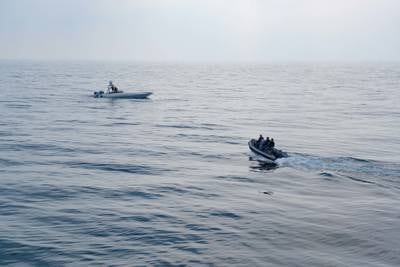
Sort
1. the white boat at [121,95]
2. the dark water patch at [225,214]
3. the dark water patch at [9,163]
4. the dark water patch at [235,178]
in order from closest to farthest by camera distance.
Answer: the dark water patch at [225,214] → the dark water patch at [235,178] → the dark water patch at [9,163] → the white boat at [121,95]

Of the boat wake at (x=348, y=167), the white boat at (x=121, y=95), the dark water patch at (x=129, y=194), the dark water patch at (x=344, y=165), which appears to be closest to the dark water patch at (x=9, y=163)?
the dark water patch at (x=129, y=194)

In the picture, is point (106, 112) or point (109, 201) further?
point (106, 112)

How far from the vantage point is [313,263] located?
16.9 metres

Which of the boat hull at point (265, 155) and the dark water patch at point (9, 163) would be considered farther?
the boat hull at point (265, 155)

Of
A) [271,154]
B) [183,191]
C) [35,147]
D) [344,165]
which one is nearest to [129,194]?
[183,191]

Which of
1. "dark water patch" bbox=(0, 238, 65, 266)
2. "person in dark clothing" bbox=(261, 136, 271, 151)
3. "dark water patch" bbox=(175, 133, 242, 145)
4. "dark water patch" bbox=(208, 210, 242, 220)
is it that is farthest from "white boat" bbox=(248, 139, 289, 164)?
"dark water patch" bbox=(0, 238, 65, 266)

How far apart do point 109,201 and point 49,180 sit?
17.0ft

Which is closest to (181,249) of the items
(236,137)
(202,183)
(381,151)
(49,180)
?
(202,183)

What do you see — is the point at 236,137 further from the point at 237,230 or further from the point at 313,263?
the point at 313,263

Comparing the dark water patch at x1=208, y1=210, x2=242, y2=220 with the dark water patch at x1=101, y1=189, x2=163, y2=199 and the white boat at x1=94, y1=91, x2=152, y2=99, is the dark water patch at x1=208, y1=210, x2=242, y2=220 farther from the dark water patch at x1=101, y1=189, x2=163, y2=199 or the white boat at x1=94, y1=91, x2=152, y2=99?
the white boat at x1=94, y1=91, x2=152, y2=99

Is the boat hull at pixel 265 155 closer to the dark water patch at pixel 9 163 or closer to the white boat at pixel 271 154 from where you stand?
the white boat at pixel 271 154

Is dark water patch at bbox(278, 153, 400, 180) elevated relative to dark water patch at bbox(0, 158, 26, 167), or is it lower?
lower

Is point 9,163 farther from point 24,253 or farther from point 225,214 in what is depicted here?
point 225,214

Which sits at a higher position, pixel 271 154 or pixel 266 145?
pixel 266 145
